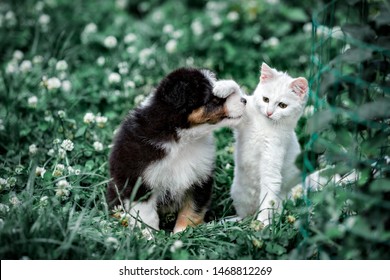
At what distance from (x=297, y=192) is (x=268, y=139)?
452mm

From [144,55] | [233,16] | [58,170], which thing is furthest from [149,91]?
[233,16]

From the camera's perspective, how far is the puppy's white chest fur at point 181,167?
3953mm

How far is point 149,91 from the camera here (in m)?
5.98

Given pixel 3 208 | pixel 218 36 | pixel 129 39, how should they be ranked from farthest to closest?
pixel 218 36, pixel 129 39, pixel 3 208

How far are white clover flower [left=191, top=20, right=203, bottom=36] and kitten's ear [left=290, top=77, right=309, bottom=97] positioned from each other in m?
3.40

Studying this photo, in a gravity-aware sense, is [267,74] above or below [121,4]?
above

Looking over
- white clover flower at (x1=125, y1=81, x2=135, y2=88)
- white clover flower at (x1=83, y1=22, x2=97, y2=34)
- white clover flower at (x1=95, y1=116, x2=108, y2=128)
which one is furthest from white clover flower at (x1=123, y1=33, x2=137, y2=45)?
white clover flower at (x1=95, y1=116, x2=108, y2=128)

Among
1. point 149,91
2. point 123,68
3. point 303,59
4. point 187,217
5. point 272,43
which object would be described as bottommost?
point 303,59

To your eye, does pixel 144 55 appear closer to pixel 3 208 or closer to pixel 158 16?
pixel 158 16

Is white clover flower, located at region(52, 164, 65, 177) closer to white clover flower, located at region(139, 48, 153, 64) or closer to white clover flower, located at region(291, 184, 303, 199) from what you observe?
white clover flower, located at region(291, 184, 303, 199)

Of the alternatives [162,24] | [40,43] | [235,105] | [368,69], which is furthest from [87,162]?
[162,24]

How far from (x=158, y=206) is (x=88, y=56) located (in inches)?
134

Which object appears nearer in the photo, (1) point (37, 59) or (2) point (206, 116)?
(2) point (206, 116)
